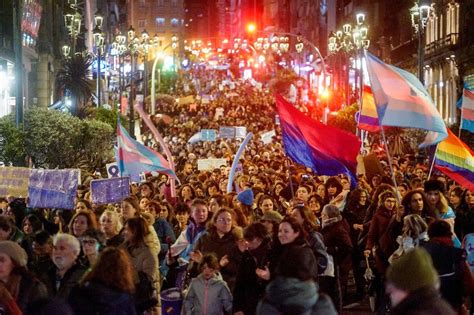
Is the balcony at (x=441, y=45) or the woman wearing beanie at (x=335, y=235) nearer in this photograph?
the woman wearing beanie at (x=335, y=235)

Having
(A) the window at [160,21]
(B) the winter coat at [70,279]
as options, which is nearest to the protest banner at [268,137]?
(B) the winter coat at [70,279]

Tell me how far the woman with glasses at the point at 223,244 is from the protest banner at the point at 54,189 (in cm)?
489

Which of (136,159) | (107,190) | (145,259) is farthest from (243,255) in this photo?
(136,159)

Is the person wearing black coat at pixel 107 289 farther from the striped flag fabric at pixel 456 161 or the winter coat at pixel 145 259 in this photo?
the striped flag fabric at pixel 456 161

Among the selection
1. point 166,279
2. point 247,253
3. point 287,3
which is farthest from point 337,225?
point 287,3

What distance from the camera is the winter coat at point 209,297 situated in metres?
9.02

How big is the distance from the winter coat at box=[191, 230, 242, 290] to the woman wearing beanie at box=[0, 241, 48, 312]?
2.73 meters

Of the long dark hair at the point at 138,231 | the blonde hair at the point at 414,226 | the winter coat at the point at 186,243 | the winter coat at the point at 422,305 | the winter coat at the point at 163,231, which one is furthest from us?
the winter coat at the point at 163,231

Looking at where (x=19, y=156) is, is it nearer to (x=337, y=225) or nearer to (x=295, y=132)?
(x=295, y=132)

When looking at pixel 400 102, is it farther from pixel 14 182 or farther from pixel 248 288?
pixel 14 182

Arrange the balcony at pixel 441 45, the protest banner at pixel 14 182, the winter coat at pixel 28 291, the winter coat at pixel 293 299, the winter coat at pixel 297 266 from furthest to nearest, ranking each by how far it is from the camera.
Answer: the balcony at pixel 441 45, the protest banner at pixel 14 182, the winter coat at pixel 28 291, the winter coat at pixel 297 266, the winter coat at pixel 293 299

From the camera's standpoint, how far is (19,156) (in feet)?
78.5

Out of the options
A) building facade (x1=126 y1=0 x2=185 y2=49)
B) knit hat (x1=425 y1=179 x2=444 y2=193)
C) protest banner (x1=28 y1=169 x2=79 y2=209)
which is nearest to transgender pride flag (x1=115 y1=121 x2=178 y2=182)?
protest banner (x1=28 y1=169 x2=79 y2=209)

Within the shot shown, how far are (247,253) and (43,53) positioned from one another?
154 ft
